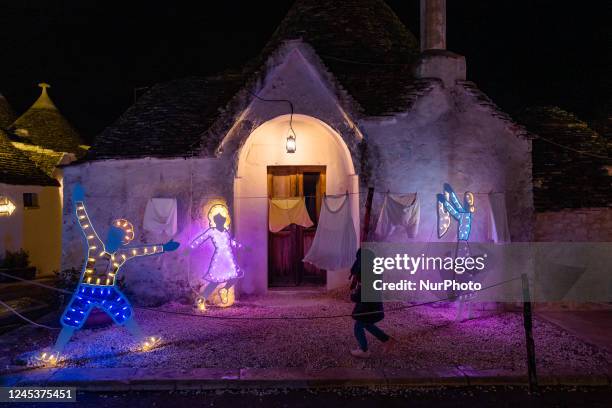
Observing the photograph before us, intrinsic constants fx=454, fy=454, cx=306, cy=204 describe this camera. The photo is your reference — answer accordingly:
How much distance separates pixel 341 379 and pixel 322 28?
10469 mm

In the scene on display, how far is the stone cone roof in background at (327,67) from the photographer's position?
1066cm

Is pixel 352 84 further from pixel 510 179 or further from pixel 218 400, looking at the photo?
pixel 218 400

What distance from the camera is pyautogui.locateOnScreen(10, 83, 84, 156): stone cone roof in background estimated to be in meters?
22.5

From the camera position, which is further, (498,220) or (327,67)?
(327,67)

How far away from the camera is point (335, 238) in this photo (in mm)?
9844

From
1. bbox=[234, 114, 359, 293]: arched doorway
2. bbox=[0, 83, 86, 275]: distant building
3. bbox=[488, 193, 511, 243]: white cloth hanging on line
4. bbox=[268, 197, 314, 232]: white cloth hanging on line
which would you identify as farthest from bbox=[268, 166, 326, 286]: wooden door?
bbox=[0, 83, 86, 275]: distant building

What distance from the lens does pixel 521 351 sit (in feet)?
24.8

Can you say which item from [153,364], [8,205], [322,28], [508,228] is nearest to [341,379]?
[153,364]

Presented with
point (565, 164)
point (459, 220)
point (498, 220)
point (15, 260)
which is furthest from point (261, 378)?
point (15, 260)

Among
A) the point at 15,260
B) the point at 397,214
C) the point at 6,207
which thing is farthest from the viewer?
the point at 15,260

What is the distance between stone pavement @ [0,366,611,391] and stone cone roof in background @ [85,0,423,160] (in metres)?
5.31

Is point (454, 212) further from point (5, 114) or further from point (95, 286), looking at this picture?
point (5, 114)

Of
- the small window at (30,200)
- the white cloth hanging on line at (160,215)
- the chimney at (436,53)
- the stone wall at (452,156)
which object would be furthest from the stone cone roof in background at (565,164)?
the small window at (30,200)

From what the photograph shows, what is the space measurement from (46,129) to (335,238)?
20154 mm
